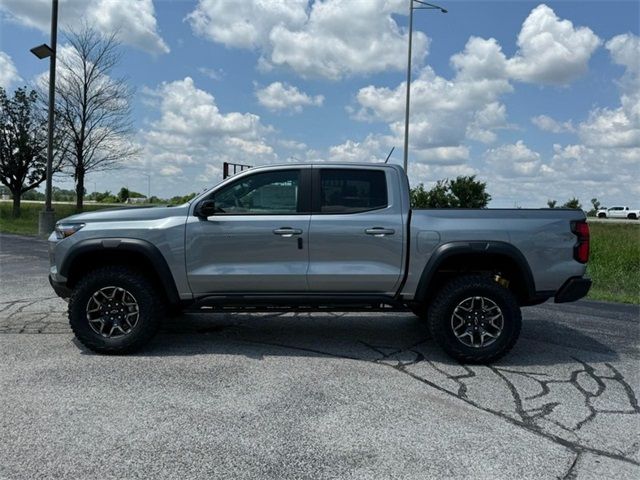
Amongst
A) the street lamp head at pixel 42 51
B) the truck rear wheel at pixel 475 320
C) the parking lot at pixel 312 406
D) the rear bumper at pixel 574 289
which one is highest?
the street lamp head at pixel 42 51

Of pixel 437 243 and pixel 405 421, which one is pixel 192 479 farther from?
pixel 437 243

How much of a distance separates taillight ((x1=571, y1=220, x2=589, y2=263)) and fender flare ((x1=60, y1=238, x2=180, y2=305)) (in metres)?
3.85

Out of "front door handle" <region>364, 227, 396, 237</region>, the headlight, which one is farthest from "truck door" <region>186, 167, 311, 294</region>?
the headlight

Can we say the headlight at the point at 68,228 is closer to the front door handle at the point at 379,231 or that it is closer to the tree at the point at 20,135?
the front door handle at the point at 379,231

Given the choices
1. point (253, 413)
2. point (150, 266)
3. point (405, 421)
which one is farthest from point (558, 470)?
point (150, 266)

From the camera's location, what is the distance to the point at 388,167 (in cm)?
516

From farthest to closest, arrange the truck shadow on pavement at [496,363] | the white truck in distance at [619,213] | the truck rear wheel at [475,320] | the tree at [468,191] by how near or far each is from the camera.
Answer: the white truck in distance at [619,213] < the tree at [468,191] < the truck rear wheel at [475,320] < the truck shadow on pavement at [496,363]

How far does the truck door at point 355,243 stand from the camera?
4879mm

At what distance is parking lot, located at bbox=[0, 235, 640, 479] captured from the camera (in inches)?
119

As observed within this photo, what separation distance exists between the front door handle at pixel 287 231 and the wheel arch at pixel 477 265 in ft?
4.13

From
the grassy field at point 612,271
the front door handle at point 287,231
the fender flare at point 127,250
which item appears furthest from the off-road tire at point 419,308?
the grassy field at point 612,271

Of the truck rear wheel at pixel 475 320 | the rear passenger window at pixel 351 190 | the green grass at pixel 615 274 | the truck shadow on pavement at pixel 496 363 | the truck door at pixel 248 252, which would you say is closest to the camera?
the truck shadow on pavement at pixel 496 363

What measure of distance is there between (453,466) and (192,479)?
149 centimetres

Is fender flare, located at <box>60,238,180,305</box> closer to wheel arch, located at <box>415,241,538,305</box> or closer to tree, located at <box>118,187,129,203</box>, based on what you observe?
wheel arch, located at <box>415,241,538,305</box>
